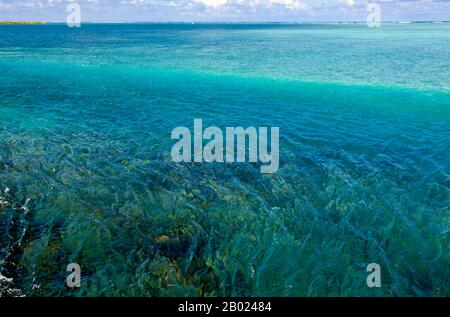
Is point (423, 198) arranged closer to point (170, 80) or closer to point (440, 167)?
point (440, 167)

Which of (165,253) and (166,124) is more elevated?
(166,124)

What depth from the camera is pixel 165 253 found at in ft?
59.8

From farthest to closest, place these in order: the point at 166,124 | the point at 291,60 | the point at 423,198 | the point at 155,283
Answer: the point at 291,60
the point at 166,124
the point at 423,198
the point at 155,283

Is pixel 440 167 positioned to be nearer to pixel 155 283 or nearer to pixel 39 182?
pixel 155 283

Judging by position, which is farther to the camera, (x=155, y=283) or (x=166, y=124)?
(x=166, y=124)

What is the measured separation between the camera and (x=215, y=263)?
17.8 meters

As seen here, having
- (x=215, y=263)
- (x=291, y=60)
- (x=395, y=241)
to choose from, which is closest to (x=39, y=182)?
(x=215, y=263)

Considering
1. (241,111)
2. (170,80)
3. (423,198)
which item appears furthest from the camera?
(170,80)

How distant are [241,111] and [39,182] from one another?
85.1ft

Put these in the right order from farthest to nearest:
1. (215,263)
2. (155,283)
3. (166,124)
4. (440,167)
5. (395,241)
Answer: (166,124) < (440,167) < (395,241) < (215,263) < (155,283)

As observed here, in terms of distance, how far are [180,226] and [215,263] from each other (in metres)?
3.69

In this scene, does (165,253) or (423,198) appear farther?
(423,198)

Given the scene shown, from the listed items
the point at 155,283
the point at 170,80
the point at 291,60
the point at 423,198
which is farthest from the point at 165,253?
the point at 291,60
